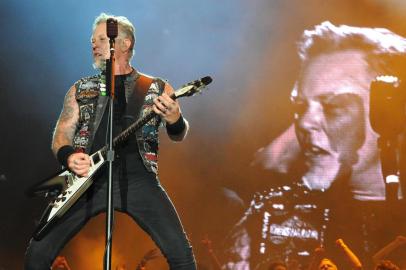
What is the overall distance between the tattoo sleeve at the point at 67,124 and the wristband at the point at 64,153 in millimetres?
72

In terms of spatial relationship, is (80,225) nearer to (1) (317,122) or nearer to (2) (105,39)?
(2) (105,39)

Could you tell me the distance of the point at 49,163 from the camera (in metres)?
9.16

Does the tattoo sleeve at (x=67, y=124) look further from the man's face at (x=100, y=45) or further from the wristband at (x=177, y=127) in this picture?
the wristband at (x=177, y=127)

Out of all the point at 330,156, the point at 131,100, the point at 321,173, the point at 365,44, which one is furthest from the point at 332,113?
the point at 131,100

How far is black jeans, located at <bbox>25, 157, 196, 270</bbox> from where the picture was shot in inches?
122

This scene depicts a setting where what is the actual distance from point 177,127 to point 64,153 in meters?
0.67

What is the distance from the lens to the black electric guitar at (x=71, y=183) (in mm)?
3117

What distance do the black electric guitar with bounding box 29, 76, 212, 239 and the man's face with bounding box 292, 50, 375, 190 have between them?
536cm

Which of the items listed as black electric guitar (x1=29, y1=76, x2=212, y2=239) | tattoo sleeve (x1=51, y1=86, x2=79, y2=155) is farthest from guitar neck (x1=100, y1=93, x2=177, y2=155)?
tattoo sleeve (x1=51, y1=86, x2=79, y2=155)

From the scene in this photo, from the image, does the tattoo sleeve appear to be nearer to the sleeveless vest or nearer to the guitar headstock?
the sleeveless vest

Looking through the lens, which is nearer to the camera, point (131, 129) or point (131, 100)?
point (131, 129)

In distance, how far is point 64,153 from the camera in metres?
3.20

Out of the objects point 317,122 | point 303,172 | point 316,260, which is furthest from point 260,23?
point 316,260

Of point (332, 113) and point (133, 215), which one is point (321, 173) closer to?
point (332, 113)
